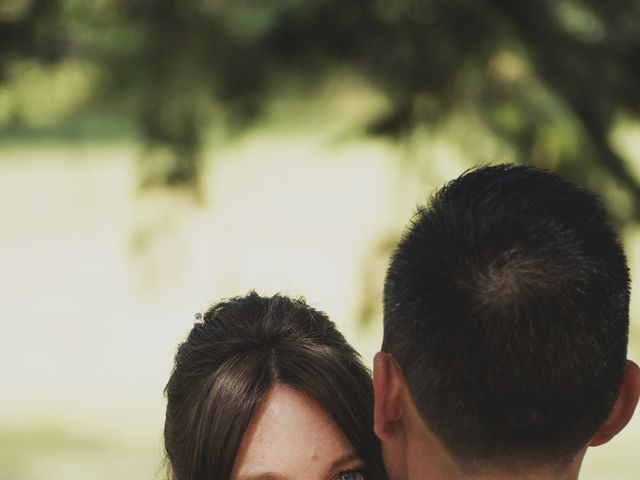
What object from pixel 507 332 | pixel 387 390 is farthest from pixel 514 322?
pixel 387 390

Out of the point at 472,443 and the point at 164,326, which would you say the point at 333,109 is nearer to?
the point at 472,443

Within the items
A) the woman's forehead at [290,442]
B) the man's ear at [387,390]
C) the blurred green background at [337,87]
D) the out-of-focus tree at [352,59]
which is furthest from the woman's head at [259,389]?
the out-of-focus tree at [352,59]

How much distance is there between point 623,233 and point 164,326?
8.36 metres

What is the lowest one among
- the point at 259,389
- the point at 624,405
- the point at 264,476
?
the point at 624,405

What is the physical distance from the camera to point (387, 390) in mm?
1369

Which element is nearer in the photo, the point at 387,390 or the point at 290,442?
the point at 387,390

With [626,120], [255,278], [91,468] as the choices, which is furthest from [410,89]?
[255,278]

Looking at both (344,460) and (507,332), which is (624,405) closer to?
(507,332)

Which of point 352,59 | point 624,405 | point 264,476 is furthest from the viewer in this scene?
point 352,59

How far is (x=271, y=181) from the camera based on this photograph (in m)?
18.6

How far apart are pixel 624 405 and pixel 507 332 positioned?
209 millimetres

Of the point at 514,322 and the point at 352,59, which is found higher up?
the point at 352,59

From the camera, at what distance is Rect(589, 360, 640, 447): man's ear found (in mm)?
1376

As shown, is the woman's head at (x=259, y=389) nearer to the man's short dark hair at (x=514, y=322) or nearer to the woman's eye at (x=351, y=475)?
the woman's eye at (x=351, y=475)
